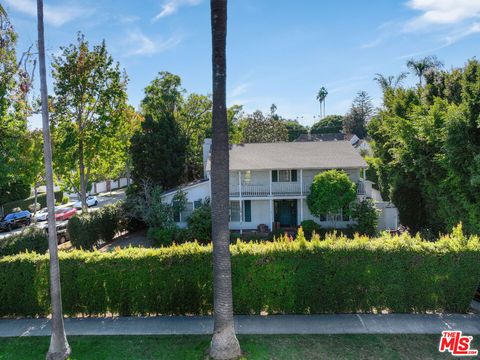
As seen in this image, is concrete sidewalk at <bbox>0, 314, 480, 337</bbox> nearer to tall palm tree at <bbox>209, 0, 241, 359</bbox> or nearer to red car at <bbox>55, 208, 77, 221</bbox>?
tall palm tree at <bbox>209, 0, 241, 359</bbox>

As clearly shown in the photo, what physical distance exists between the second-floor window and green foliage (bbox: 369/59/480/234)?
20.4 feet

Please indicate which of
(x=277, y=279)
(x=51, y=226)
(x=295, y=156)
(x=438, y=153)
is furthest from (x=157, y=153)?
(x=51, y=226)

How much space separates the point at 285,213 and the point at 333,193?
5.11 meters

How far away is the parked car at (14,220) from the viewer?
31578 millimetres

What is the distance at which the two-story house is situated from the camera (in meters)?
25.1

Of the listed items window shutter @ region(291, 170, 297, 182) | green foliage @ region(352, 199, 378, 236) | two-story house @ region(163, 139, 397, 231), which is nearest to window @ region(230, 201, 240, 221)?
two-story house @ region(163, 139, 397, 231)

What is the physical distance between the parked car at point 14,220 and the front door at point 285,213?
23.5 metres

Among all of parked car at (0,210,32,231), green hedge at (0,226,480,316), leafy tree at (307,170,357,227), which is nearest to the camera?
green hedge at (0,226,480,316)

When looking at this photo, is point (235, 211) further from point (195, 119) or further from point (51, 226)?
point (51, 226)

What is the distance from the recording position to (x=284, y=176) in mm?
26266

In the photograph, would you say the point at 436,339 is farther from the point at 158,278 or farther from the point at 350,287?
the point at 158,278

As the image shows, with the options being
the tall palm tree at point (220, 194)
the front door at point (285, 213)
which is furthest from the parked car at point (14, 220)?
the tall palm tree at point (220, 194)

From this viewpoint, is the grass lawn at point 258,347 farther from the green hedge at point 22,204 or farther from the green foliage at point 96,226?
the green hedge at point 22,204

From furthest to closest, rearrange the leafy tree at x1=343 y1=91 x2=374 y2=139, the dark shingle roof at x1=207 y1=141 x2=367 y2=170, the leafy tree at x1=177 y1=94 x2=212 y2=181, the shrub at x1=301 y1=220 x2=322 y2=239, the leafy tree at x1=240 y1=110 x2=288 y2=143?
the leafy tree at x1=343 y1=91 x2=374 y2=139 < the leafy tree at x1=240 y1=110 x2=288 y2=143 < the leafy tree at x1=177 y1=94 x2=212 y2=181 < the dark shingle roof at x1=207 y1=141 x2=367 y2=170 < the shrub at x1=301 y1=220 x2=322 y2=239
